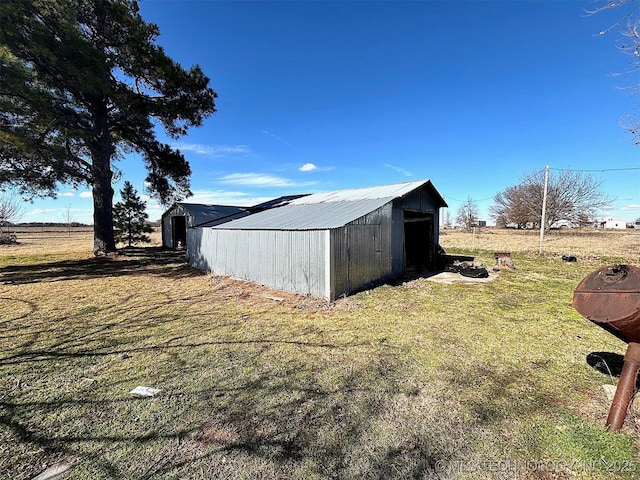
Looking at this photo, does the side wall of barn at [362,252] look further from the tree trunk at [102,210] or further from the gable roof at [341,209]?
the tree trunk at [102,210]

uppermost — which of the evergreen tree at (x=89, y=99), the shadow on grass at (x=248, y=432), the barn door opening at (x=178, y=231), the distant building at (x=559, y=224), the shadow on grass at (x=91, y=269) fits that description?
the evergreen tree at (x=89, y=99)

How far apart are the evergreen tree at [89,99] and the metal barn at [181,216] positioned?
172 cm

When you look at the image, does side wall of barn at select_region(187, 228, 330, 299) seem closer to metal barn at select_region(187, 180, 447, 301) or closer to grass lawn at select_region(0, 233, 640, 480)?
metal barn at select_region(187, 180, 447, 301)

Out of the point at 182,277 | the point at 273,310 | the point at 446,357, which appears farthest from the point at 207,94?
the point at 446,357

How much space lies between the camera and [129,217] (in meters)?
19.2

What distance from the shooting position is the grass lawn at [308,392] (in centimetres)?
233

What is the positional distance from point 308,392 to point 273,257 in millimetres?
5620

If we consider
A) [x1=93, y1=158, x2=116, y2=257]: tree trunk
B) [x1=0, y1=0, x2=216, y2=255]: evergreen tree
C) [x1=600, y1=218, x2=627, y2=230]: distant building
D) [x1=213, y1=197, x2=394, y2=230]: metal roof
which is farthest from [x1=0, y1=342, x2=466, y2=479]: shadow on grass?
[x1=600, y1=218, x2=627, y2=230]: distant building

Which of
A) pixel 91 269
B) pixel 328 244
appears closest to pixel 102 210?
pixel 91 269

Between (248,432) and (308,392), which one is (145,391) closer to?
(248,432)

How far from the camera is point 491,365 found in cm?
392

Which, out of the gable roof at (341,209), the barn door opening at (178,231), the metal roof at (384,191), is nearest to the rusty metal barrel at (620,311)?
the gable roof at (341,209)

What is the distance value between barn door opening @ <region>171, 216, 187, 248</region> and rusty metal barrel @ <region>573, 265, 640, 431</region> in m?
21.2

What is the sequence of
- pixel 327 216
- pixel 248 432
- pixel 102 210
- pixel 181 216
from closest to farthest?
pixel 248 432 < pixel 327 216 < pixel 102 210 < pixel 181 216
